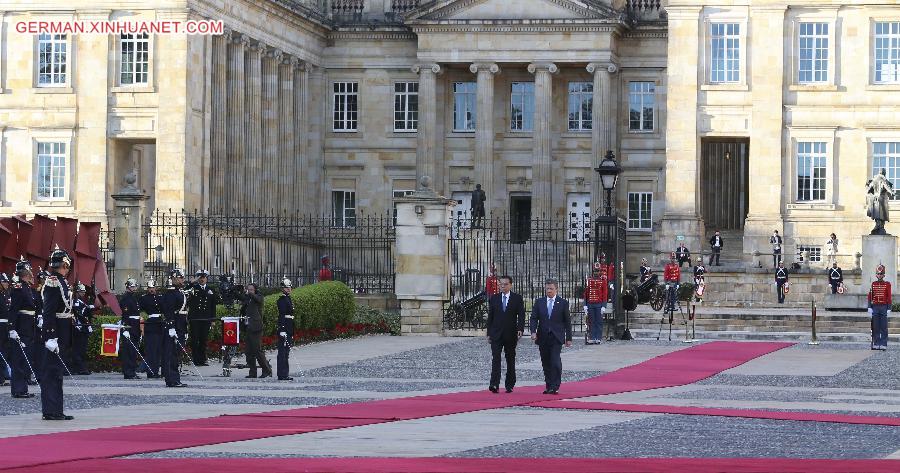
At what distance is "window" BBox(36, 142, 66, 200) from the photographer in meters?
62.8

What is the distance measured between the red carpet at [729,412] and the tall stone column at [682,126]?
38.2 m

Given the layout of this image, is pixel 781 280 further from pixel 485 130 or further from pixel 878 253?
pixel 485 130

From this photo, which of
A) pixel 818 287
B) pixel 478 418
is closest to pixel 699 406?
pixel 478 418

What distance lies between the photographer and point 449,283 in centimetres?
4653

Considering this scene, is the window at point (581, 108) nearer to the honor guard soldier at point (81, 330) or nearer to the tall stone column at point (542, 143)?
the tall stone column at point (542, 143)

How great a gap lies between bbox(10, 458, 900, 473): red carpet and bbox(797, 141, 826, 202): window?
4546 centimetres

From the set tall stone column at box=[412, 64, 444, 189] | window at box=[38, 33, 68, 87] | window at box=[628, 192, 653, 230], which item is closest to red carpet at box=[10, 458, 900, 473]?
window at box=[38, 33, 68, 87]

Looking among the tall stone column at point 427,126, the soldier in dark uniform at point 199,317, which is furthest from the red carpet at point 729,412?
the tall stone column at point 427,126

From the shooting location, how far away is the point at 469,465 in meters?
19.0

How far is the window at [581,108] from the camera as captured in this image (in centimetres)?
7425

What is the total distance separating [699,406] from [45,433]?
857cm

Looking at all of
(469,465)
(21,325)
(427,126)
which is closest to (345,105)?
(427,126)

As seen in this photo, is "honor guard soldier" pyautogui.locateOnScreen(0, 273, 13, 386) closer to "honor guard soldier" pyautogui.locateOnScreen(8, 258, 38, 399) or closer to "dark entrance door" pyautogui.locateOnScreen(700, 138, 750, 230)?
"honor guard soldier" pyautogui.locateOnScreen(8, 258, 38, 399)

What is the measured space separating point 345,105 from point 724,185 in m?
13.9
